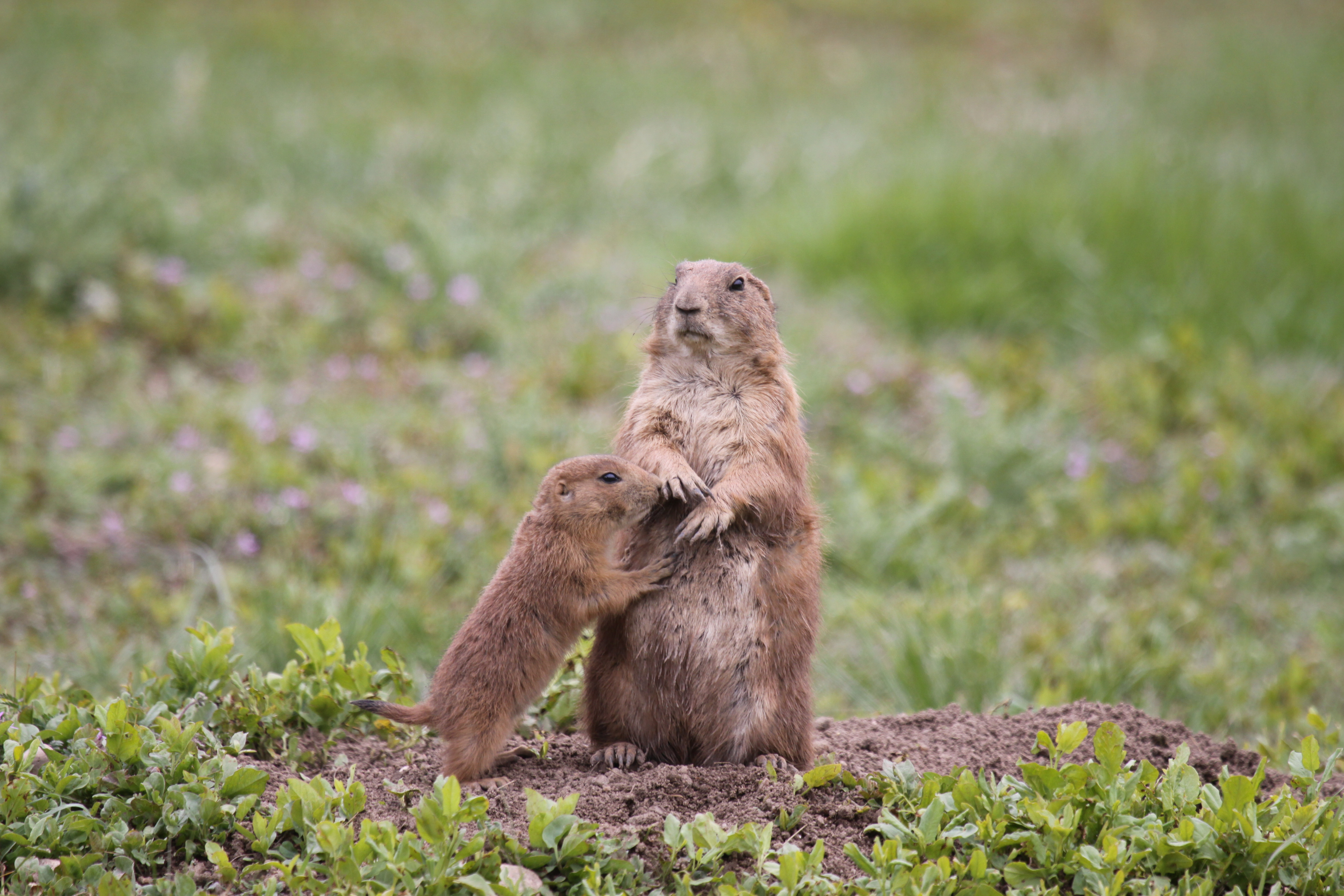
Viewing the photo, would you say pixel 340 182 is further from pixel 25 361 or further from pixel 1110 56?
pixel 1110 56

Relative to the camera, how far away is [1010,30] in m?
18.2

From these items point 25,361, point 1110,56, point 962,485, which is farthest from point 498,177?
point 1110,56

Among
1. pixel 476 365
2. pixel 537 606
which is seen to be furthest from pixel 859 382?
pixel 537 606

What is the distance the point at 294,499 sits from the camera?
5.29 meters

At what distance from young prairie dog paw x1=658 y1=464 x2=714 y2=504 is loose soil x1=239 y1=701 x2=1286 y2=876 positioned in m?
0.64

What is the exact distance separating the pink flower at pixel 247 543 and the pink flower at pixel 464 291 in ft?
8.29

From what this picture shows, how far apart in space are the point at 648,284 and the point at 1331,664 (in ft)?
15.1

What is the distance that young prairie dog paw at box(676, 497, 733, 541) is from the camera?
2908 mm

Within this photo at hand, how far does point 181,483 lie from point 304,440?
1.97 ft

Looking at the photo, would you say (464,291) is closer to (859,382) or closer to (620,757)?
(859,382)

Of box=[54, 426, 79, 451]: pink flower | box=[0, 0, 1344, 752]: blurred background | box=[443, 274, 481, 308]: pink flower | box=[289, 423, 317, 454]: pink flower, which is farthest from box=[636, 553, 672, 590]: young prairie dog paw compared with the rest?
box=[443, 274, 481, 308]: pink flower

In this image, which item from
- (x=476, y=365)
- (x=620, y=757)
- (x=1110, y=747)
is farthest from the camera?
(x=476, y=365)

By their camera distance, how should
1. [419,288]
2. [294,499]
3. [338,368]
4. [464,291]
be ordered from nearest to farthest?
[294,499]
[338,368]
[464,291]
[419,288]

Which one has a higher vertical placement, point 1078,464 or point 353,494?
point 1078,464
